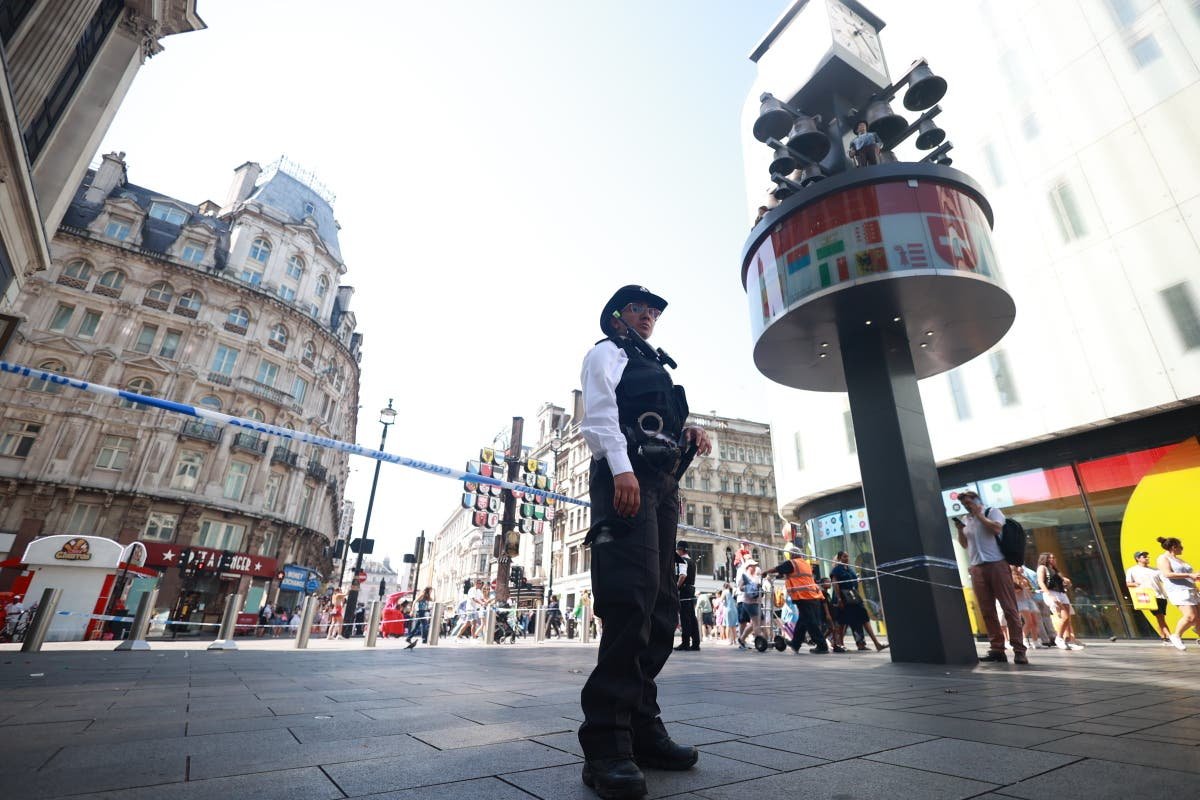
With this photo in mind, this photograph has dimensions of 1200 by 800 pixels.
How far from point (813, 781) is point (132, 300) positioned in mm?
38500

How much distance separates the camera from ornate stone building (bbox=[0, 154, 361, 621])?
84.4 ft

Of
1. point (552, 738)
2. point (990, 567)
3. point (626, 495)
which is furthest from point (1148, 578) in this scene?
point (626, 495)

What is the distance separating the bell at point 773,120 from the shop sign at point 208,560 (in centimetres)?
3120

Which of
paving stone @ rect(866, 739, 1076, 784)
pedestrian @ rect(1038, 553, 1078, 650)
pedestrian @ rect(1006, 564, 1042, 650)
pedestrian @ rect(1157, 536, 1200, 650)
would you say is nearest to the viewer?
paving stone @ rect(866, 739, 1076, 784)

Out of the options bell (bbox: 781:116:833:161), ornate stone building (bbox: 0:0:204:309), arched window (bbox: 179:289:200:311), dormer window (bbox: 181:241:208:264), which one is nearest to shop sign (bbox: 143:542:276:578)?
arched window (bbox: 179:289:200:311)

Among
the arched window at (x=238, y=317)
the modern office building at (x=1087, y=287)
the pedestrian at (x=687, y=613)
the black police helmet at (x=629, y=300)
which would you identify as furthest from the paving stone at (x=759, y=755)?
the arched window at (x=238, y=317)

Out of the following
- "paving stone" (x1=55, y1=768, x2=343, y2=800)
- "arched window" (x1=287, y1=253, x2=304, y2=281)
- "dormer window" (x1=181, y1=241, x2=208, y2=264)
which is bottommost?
"paving stone" (x1=55, y1=768, x2=343, y2=800)

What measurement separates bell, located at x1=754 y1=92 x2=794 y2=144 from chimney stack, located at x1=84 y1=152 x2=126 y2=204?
39.5 metres

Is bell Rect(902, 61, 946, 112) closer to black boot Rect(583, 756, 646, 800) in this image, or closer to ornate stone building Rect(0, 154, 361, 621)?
black boot Rect(583, 756, 646, 800)

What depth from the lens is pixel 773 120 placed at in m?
9.88

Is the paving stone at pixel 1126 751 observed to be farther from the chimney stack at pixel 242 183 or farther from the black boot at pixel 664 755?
the chimney stack at pixel 242 183

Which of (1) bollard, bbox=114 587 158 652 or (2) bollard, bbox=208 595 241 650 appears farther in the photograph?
(2) bollard, bbox=208 595 241 650

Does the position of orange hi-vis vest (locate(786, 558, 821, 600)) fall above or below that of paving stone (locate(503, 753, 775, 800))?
above

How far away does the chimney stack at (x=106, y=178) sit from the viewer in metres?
31.9
